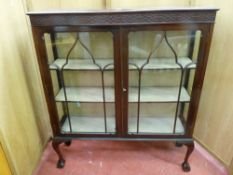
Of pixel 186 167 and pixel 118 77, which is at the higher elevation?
pixel 118 77

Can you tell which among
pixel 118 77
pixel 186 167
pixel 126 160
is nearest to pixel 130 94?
pixel 118 77

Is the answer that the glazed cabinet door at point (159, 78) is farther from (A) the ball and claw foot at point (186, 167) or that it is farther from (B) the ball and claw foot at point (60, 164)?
(B) the ball and claw foot at point (60, 164)

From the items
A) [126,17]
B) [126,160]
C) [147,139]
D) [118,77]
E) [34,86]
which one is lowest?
[126,160]

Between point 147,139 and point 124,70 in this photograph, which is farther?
point 147,139

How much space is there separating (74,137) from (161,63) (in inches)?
33.8

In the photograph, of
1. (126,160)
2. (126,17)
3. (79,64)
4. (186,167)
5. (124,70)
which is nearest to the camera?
(126,17)

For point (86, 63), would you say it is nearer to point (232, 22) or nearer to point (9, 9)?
point (9, 9)

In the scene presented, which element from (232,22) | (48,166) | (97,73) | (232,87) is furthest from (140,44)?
(48,166)

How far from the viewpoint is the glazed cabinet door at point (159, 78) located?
1.22m

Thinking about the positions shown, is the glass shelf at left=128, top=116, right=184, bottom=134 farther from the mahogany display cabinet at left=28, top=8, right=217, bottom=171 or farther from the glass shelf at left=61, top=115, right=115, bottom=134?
the glass shelf at left=61, top=115, right=115, bottom=134

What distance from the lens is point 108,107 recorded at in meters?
1.47

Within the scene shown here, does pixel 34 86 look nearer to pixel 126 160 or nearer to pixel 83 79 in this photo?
pixel 83 79

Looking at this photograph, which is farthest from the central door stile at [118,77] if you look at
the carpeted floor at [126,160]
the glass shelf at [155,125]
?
the carpeted floor at [126,160]

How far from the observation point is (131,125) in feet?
4.95
